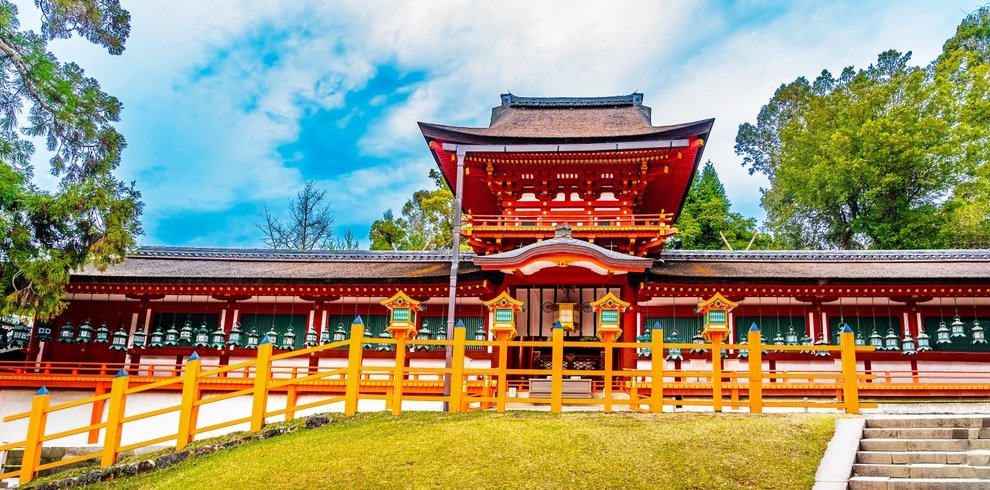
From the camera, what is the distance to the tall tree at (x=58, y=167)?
50.1ft

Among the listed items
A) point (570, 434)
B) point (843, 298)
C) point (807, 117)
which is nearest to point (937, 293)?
point (843, 298)

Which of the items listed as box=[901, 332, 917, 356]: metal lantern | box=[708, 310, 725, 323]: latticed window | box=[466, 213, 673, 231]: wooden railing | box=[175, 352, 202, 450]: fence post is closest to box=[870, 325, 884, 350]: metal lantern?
box=[901, 332, 917, 356]: metal lantern

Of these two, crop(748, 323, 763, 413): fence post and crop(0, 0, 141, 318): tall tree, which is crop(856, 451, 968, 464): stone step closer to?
crop(748, 323, 763, 413): fence post

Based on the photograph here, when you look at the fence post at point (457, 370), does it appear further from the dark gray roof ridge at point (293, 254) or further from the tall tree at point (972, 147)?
the tall tree at point (972, 147)

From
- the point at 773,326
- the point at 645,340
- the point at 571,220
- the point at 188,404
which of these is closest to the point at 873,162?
the point at 773,326

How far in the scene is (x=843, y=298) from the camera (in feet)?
59.2

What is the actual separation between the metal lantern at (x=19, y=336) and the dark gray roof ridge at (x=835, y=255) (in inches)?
704

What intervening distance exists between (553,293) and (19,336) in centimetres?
1428

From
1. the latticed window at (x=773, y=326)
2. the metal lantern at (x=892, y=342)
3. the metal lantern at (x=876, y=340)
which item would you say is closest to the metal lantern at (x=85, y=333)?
the latticed window at (x=773, y=326)

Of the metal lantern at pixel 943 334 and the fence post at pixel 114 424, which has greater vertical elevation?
the metal lantern at pixel 943 334

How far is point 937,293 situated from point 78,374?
70.9ft

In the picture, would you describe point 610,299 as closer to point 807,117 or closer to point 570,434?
point 570,434

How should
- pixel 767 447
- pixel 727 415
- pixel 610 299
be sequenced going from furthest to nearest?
1. pixel 610 299
2. pixel 727 415
3. pixel 767 447

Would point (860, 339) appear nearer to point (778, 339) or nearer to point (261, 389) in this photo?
point (778, 339)
